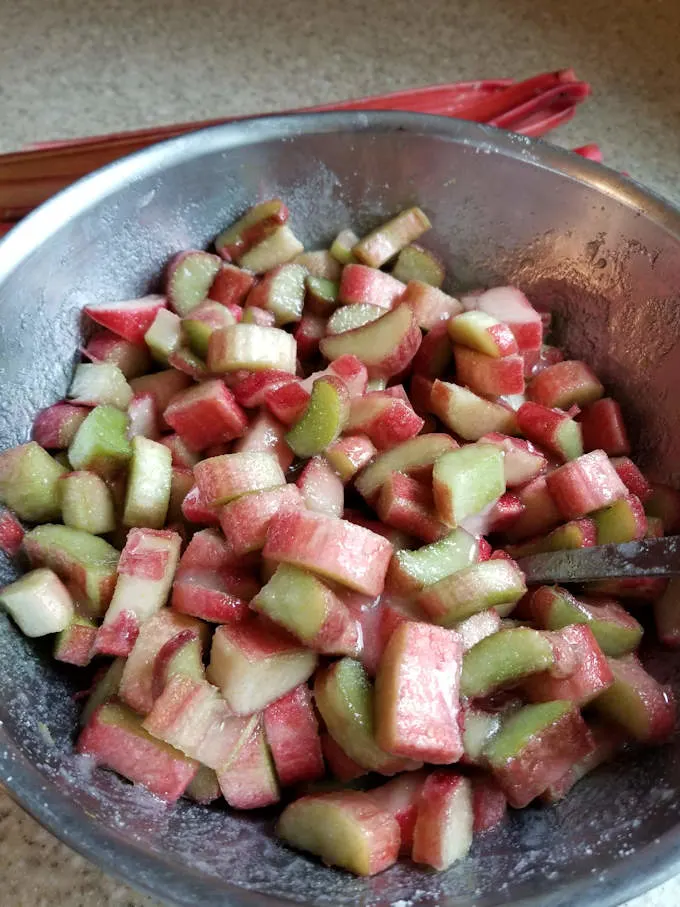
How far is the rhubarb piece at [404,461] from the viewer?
1140mm

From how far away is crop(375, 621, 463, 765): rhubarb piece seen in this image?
88cm

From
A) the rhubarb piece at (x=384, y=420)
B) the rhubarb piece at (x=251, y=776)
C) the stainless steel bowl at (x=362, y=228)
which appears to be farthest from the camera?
the rhubarb piece at (x=384, y=420)

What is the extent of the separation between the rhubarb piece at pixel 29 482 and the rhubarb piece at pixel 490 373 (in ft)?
2.00

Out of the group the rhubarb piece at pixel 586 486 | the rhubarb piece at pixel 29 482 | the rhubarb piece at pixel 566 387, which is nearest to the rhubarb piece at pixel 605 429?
the rhubarb piece at pixel 566 387

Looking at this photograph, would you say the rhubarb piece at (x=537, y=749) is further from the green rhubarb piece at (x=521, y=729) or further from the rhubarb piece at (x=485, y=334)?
the rhubarb piece at (x=485, y=334)

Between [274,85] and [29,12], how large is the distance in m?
0.62

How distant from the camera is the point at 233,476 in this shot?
41.9 inches

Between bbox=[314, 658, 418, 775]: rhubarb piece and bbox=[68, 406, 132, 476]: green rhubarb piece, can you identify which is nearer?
bbox=[314, 658, 418, 775]: rhubarb piece

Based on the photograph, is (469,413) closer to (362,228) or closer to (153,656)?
(362,228)

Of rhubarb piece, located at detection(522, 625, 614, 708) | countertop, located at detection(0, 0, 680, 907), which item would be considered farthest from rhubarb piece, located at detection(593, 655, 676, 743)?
countertop, located at detection(0, 0, 680, 907)

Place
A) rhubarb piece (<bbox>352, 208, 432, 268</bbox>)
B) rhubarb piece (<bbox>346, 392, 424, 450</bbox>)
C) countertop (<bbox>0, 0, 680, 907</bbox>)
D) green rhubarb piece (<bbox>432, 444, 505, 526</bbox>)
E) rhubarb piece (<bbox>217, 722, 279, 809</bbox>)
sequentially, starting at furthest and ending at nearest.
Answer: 1. countertop (<bbox>0, 0, 680, 907</bbox>)
2. rhubarb piece (<bbox>352, 208, 432, 268</bbox>)
3. rhubarb piece (<bbox>346, 392, 424, 450</bbox>)
4. green rhubarb piece (<bbox>432, 444, 505, 526</bbox>)
5. rhubarb piece (<bbox>217, 722, 279, 809</bbox>)

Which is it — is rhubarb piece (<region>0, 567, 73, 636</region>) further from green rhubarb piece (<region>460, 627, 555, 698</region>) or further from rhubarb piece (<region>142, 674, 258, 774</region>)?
green rhubarb piece (<region>460, 627, 555, 698</region>)

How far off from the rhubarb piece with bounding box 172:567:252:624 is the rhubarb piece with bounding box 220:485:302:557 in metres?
0.04

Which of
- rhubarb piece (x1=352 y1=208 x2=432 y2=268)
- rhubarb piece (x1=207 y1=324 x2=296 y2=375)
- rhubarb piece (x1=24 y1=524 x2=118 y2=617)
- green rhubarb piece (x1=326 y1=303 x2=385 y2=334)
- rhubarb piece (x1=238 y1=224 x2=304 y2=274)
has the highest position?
rhubarb piece (x1=352 y1=208 x2=432 y2=268)
